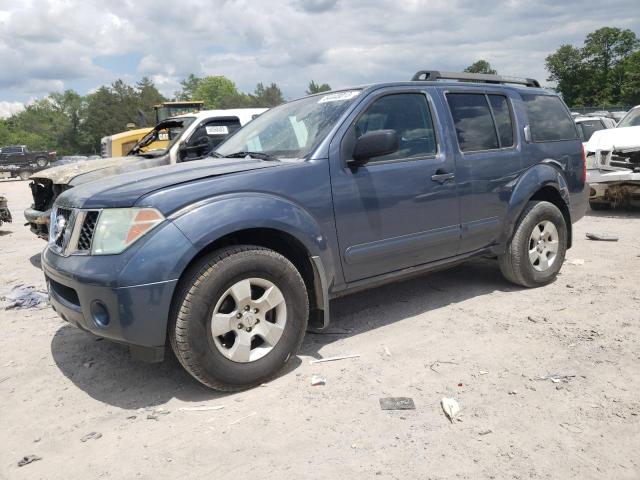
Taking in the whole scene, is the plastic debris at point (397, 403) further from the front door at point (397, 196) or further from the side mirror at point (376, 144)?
the side mirror at point (376, 144)

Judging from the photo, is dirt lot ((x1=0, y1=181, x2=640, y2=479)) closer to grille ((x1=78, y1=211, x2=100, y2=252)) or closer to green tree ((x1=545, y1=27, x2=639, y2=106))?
grille ((x1=78, y1=211, x2=100, y2=252))

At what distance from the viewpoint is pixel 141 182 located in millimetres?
3395

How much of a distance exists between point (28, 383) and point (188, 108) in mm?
15908

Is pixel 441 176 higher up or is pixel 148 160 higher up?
pixel 148 160

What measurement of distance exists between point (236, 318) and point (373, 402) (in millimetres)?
954

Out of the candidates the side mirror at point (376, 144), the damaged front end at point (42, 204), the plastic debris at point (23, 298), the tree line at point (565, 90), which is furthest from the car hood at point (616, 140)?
the tree line at point (565, 90)

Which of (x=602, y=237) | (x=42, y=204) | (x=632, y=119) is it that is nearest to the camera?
(x=42, y=204)

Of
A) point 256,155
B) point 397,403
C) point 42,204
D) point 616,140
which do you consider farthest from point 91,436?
point 616,140

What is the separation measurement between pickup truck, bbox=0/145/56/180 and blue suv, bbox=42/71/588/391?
32078 millimetres

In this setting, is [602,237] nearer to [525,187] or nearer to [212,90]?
[525,187]

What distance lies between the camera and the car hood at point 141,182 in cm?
317

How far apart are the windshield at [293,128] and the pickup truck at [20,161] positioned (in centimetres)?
3173

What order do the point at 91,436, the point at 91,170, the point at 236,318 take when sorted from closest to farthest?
the point at 91,436
the point at 236,318
the point at 91,170

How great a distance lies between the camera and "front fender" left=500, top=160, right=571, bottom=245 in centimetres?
489
